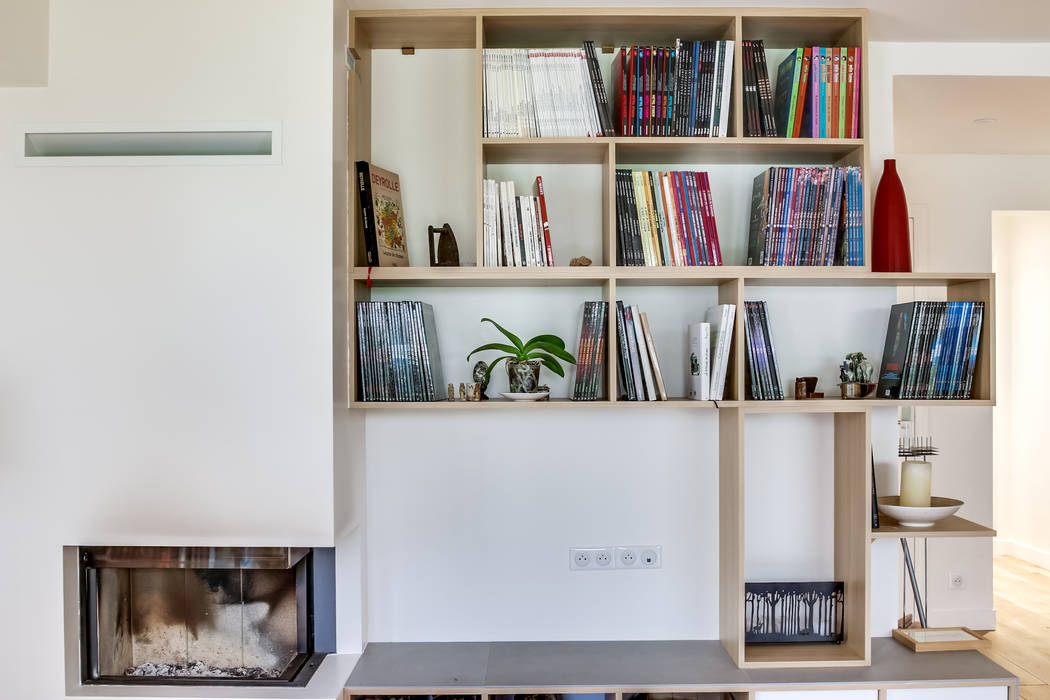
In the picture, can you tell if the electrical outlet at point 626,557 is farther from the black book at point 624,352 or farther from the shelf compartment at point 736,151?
the shelf compartment at point 736,151

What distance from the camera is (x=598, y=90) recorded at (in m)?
2.19

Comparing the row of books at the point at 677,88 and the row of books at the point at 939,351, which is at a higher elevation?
the row of books at the point at 677,88

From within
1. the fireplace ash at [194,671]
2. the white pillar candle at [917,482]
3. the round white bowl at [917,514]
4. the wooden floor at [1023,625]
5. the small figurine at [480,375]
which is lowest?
the wooden floor at [1023,625]

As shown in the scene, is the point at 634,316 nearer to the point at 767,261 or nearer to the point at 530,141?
the point at 767,261

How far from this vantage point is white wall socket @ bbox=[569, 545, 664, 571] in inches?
94.9

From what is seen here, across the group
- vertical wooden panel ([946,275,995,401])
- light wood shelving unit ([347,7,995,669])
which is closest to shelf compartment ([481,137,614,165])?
light wood shelving unit ([347,7,995,669])

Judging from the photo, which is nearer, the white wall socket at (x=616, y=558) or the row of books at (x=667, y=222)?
the row of books at (x=667, y=222)

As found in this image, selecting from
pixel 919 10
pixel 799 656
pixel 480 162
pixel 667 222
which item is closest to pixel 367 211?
pixel 480 162

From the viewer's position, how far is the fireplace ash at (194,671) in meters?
2.20

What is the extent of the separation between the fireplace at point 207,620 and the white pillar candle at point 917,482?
1.76 metres

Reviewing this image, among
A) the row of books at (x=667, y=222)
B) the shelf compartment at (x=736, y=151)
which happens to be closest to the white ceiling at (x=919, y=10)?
the shelf compartment at (x=736, y=151)

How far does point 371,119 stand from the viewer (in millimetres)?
2398

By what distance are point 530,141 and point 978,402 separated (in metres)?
1.49

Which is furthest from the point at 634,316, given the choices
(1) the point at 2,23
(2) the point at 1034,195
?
(2) the point at 1034,195
